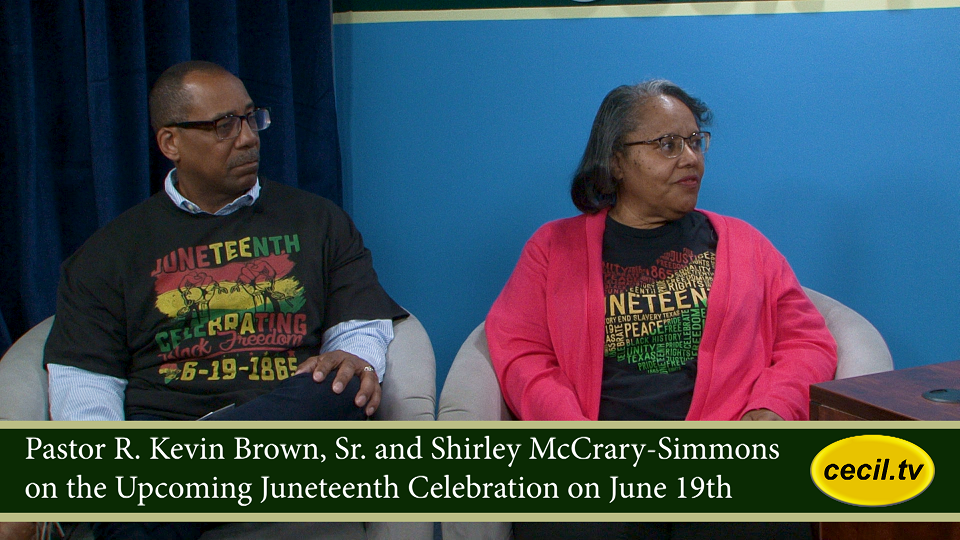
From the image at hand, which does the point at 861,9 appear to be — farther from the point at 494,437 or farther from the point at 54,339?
the point at 54,339

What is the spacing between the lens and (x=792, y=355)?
1688 millimetres

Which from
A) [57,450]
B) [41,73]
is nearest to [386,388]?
[57,450]

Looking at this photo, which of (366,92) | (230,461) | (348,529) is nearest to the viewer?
(230,461)

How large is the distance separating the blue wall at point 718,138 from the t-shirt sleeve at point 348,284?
632mm

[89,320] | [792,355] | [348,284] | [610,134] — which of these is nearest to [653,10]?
[610,134]

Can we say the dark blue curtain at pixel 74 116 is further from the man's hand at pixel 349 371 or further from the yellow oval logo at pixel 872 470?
the yellow oval logo at pixel 872 470

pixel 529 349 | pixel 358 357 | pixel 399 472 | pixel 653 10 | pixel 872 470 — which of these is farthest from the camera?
pixel 653 10

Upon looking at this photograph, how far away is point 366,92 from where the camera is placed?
7.90 ft

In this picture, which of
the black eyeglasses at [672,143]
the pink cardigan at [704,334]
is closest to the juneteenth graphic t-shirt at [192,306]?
the pink cardigan at [704,334]

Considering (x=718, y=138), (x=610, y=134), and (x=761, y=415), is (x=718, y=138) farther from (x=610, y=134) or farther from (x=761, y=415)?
(x=761, y=415)

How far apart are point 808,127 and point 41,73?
1.91m

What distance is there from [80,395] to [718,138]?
1.70 m

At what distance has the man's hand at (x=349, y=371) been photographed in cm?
153

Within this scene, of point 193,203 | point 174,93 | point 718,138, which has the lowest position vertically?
point 193,203
